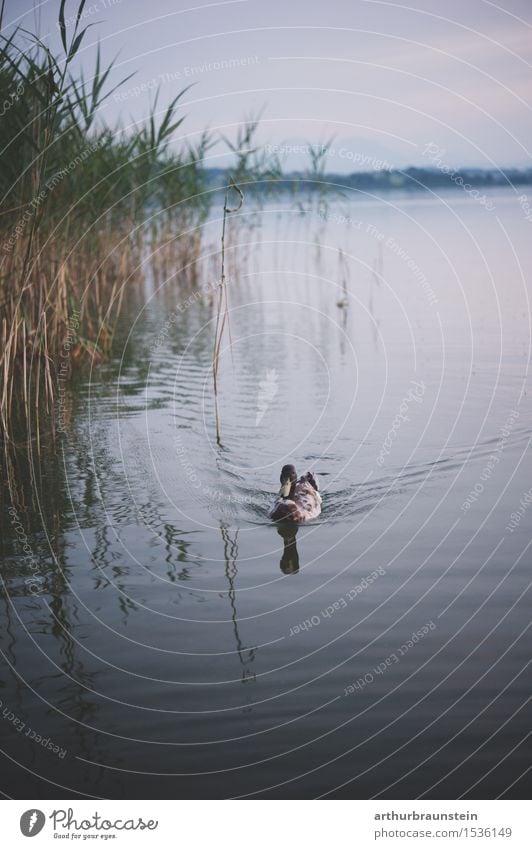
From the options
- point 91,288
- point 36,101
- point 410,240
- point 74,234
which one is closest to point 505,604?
point 36,101

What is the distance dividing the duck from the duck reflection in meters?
0.10

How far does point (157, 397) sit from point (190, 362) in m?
2.85

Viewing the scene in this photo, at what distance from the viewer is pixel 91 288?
20.6 m

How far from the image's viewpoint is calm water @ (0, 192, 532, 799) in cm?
551

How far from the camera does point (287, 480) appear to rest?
9656 mm

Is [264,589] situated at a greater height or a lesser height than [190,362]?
lesser

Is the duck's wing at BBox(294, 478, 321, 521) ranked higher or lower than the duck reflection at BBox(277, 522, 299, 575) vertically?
higher

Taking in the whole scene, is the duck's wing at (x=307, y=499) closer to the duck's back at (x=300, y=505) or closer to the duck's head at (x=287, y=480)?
the duck's back at (x=300, y=505)

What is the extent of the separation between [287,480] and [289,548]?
97 centimetres

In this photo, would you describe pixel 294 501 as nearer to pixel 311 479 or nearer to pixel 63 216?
pixel 311 479

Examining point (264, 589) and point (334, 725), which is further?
point (264, 589)

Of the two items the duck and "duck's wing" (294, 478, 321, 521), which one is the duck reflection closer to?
the duck

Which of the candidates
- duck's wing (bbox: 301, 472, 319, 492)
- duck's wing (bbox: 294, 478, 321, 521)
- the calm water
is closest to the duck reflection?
the calm water

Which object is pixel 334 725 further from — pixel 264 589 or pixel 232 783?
pixel 264 589
